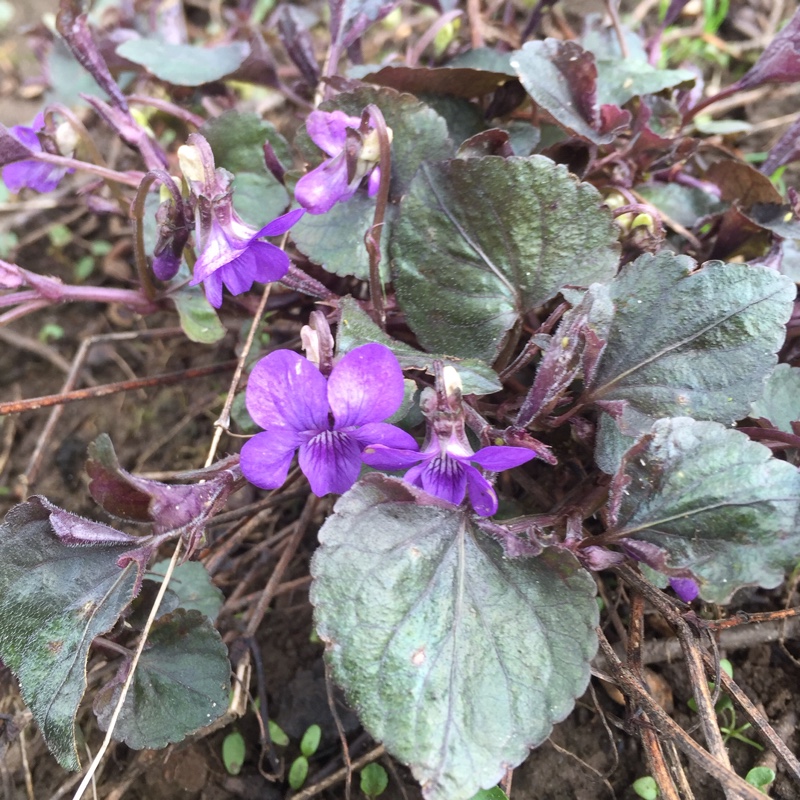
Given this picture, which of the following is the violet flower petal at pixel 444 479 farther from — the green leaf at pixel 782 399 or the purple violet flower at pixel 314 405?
the green leaf at pixel 782 399

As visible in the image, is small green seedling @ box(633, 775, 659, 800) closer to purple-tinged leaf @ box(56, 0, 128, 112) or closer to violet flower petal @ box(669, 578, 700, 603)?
violet flower petal @ box(669, 578, 700, 603)

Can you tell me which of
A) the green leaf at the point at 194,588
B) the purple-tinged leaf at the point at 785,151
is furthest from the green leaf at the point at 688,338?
the green leaf at the point at 194,588

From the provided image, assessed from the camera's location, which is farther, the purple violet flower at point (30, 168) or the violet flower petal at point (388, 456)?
the purple violet flower at point (30, 168)

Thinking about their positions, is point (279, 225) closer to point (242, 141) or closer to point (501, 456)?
point (501, 456)

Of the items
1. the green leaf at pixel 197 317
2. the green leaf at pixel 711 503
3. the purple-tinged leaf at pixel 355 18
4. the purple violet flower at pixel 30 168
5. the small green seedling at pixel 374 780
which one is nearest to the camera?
the green leaf at pixel 711 503

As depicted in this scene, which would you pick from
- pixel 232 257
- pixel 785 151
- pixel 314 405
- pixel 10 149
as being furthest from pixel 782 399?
pixel 10 149

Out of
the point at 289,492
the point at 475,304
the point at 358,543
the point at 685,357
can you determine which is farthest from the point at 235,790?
the point at 685,357
